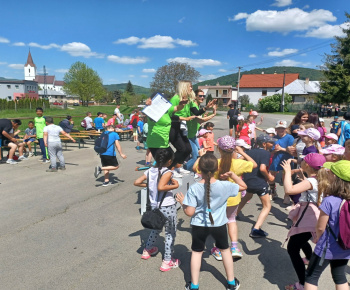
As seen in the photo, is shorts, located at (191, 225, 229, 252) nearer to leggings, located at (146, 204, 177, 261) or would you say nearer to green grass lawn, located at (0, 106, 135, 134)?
leggings, located at (146, 204, 177, 261)

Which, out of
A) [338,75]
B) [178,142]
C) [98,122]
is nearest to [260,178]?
[178,142]

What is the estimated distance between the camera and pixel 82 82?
78562 mm

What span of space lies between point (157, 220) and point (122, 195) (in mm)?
3174

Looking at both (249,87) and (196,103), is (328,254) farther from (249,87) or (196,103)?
(249,87)

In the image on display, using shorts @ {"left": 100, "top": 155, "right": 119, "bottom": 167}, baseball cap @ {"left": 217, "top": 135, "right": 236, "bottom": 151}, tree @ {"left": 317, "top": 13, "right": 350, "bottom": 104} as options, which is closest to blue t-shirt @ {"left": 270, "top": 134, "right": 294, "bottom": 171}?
baseball cap @ {"left": 217, "top": 135, "right": 236, "bottom": 151}

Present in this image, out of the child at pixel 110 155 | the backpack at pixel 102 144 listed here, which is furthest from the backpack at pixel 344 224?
the backpack at pixel 102 144

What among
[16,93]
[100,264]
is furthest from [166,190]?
[16,93]

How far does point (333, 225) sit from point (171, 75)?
5041cm

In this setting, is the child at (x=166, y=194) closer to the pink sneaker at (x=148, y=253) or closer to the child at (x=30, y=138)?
the pink sneaker at (x=148, y=253)

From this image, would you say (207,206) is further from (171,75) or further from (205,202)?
(171,75)

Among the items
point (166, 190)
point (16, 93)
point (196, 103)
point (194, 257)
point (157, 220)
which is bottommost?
point (194, 257)

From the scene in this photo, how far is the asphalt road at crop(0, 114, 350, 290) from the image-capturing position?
318 cm

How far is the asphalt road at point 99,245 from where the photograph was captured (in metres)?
3.18

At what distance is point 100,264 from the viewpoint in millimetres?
3498
